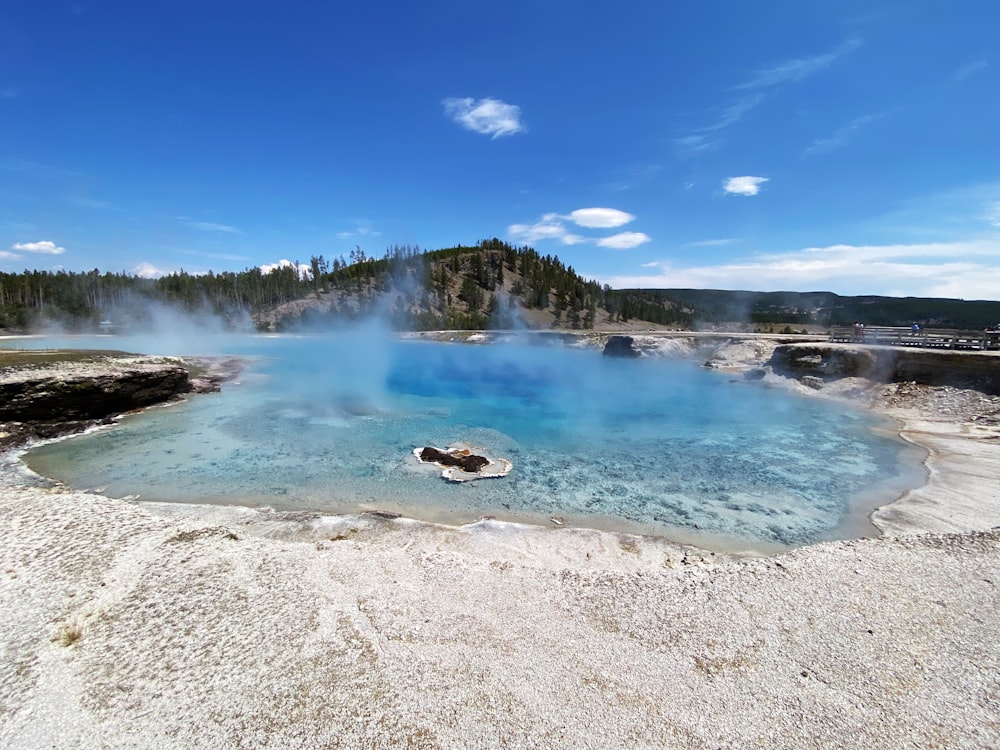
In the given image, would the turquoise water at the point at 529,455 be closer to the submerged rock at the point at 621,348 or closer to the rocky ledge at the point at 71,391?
the rocky ledge at the point at 71,391

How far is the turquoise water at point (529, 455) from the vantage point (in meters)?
10.1

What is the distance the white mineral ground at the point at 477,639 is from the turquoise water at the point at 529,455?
1732 millimetres

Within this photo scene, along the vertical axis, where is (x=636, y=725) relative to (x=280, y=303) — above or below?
below

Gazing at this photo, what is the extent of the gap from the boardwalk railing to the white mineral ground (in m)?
21.4

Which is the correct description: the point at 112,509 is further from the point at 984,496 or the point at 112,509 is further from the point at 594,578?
the point at 984,496

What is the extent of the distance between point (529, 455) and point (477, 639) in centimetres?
879

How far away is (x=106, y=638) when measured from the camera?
17.3 feet

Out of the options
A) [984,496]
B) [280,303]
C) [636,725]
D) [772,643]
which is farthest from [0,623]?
[280,303]

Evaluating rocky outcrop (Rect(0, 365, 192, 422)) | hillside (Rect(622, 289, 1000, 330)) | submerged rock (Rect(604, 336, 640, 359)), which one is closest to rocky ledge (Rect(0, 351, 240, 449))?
rocky outcrop (Rect(0, 365, 192, 422))

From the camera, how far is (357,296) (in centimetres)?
9112

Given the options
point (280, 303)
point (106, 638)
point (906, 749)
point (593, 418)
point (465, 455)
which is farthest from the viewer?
point (280, 303)

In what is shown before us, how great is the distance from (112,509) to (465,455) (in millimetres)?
7983

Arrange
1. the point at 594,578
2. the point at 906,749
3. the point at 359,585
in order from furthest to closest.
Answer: the point at 594,578 < the point at 359,585 < the point at 906,749

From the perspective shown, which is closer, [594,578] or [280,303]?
[594,578]
